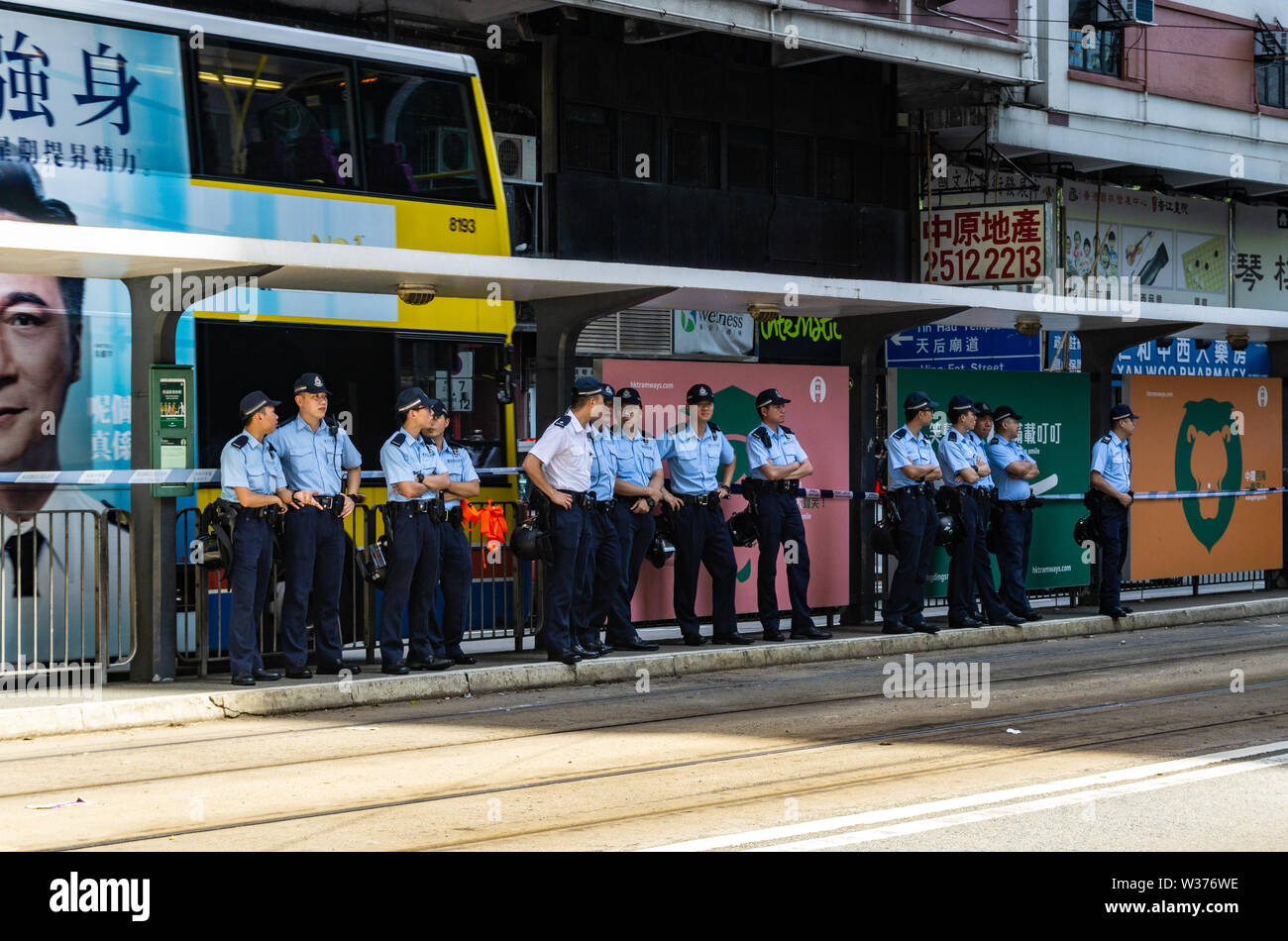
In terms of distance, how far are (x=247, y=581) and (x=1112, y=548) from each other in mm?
8658

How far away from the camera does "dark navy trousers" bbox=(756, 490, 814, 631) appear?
14.4 meters

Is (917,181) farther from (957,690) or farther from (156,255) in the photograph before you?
(156,255)

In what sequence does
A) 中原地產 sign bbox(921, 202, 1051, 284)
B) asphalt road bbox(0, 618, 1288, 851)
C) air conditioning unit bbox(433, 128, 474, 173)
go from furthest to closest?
中原地產 sign bbox(921, 202, 1051, 284) → air conditioning unit bbox(433, 128, 474, 173) → asphalt road bbox(0, 618, 1288, 851)

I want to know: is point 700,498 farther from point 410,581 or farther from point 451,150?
point 451,150

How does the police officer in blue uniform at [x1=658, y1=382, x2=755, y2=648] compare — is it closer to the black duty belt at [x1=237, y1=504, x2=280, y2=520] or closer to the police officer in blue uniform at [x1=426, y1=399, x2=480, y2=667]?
the police officer in blue uniform at [x1=426, y1=399, x2=480, y2=667]

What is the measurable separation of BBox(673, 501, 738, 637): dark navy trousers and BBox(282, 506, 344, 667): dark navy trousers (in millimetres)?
3053

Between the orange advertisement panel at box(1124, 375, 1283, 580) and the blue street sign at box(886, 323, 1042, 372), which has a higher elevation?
the blue street sign at box(886, 323, 1042, 372)

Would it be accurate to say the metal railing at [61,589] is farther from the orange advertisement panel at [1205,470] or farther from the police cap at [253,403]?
the orange advertisement panel at [1205,470]

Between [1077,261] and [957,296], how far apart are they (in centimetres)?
1240

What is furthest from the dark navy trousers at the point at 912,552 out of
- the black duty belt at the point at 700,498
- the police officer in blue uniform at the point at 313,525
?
the police officer in blue uniform at the point at 313,525

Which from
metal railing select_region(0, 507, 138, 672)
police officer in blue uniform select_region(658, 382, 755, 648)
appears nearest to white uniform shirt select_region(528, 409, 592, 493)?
police officer in blue uniform select_region(658, 382, 755, 648)

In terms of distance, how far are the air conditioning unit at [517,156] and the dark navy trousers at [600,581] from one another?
786 cm

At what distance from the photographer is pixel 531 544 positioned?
1252 cm

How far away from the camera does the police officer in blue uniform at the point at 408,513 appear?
1205cm
